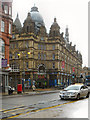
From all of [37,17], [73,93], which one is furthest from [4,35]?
[37,17]

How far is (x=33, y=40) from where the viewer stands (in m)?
60.9

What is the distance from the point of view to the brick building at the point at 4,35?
3353 cm

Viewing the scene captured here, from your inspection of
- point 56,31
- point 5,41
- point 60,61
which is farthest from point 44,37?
point 5,41

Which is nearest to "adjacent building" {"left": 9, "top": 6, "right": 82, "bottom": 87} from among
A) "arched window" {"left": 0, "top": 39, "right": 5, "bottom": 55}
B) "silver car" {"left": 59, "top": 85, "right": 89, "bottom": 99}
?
"arched window" {"left": 0, "top": 39, "right": 5, "bottom": 55}

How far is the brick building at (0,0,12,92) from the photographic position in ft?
110

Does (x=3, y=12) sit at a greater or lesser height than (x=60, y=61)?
greater

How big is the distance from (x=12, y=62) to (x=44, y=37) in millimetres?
12745

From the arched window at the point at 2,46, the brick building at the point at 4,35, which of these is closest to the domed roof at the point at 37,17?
the brick building at the point at 4,35

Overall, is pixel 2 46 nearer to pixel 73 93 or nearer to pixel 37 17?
pixel 73 93

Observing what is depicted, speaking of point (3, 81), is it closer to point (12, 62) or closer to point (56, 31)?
point (12, 62)

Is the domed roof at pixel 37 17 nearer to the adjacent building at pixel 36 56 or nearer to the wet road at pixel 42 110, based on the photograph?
the adjacent building at pixel 36 56

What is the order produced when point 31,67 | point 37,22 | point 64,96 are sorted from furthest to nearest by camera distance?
point 37,22
point 31,67
point 64,96

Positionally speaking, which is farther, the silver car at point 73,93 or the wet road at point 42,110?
the silver car at point 73,93

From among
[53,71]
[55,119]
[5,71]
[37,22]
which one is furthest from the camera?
[37,22]
